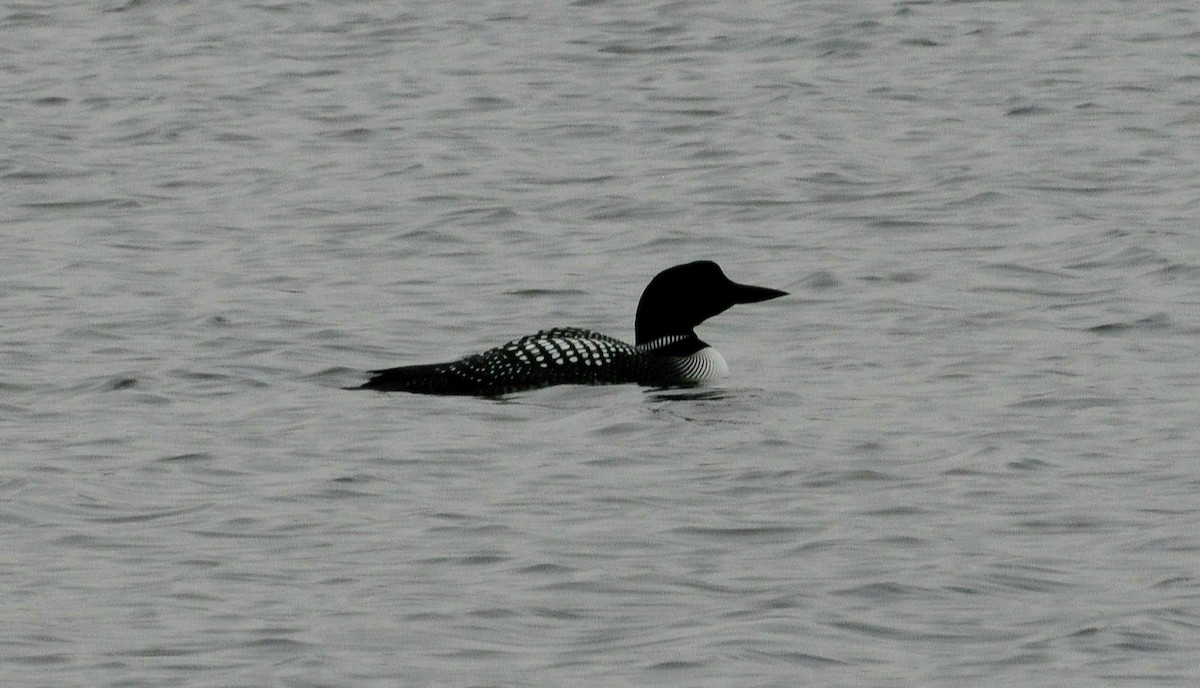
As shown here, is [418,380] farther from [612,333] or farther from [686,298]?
[612,333]

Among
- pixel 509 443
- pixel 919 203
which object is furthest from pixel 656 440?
pixel 919 203

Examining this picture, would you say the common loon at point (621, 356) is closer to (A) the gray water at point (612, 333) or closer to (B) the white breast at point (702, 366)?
(B) the white breast at point (702, 366)

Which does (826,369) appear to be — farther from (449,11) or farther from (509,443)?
(449,11)

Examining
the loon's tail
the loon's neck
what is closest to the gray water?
the loon's tail

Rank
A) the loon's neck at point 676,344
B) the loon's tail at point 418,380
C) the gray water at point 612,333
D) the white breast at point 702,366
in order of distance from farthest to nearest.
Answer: the loon's neck at point 676,344
the white breast at point 702,366
the loon's tail at point 418,380
the gray water at point 612,333

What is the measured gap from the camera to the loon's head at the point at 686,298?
1120 cm

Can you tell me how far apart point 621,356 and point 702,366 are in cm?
33

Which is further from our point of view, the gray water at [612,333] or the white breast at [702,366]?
the white breast at [702,366]

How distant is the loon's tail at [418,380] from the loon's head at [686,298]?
3.55 feet

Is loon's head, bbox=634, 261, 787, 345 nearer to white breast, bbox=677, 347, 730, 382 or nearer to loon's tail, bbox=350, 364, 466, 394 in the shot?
white breast, bbox=677, 347, 730, 382

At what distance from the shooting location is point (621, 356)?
432 inches

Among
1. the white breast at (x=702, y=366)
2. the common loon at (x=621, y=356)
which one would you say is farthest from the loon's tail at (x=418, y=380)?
the white breast at (x=702, y=366)

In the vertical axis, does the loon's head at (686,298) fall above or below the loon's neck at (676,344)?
above

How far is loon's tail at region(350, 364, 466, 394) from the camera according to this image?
412 inches
